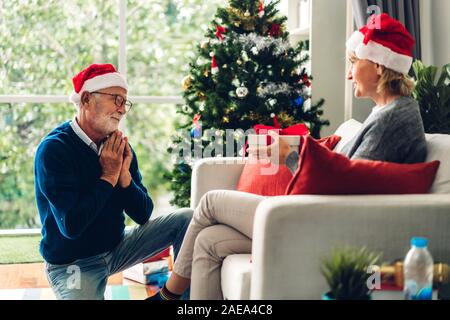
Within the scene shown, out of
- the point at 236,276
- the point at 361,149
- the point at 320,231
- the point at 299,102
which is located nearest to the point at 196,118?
the point at 299,102

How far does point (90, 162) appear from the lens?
8.51 ft

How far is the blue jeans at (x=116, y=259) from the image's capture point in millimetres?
2523

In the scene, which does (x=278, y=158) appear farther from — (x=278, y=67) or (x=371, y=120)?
(x=278, y=67)

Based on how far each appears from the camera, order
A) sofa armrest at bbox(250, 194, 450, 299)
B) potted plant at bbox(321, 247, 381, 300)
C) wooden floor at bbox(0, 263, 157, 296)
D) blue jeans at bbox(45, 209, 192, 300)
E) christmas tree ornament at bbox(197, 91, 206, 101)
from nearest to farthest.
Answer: potted plant at bbox(321, 247, 381, 300) < sofa armrest at bbox(250, 194, 450, 299) < blue jeans at bbox(45, 209, 192, 300) < wooden floor at bbox(0, 263, 157, 296) < christmas tree ornament at bbox(197, 91, 206, 101)

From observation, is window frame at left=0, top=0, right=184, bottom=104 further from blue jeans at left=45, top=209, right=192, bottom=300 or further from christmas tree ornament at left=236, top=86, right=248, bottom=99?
blue jeans at left=45, top=209, right=192, bottom=300

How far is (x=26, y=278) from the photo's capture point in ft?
12.0

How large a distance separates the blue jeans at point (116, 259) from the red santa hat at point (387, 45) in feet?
3.09

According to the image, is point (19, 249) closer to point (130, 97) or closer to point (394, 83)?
point (130, 97)

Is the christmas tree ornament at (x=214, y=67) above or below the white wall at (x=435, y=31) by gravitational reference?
below

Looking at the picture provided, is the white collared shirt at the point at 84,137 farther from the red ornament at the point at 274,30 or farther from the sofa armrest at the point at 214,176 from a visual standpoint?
the red ornament at the point at 274,30

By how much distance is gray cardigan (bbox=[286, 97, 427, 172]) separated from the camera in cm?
241

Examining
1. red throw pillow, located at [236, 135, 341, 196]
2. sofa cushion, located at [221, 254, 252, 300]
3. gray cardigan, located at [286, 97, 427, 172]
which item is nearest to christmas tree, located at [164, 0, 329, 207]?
red throw pillow, located at [236, 135, 341, 196]

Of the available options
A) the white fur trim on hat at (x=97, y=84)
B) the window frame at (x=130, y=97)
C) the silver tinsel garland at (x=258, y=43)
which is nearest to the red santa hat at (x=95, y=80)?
the white fur trim on hat at (x=97, y=84)
